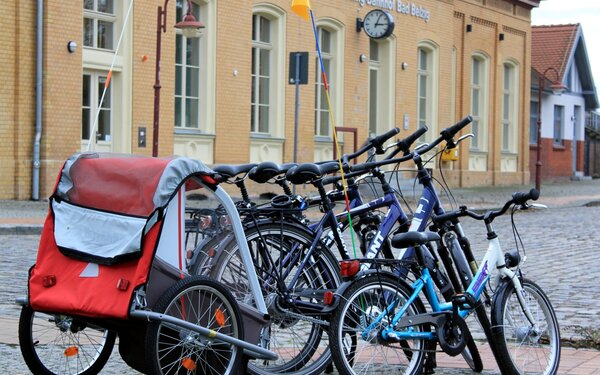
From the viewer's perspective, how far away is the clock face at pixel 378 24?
29328mm

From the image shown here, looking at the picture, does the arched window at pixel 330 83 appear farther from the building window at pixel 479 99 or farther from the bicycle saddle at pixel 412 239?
the bicycle saddle at pixel 412 239

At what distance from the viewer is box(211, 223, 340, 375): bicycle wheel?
5641mm

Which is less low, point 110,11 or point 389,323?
point 110,11

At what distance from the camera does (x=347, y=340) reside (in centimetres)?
532

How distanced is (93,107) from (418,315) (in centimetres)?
1707

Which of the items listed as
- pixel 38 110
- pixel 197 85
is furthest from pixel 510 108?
pixel 38 110

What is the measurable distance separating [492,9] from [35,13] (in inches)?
818

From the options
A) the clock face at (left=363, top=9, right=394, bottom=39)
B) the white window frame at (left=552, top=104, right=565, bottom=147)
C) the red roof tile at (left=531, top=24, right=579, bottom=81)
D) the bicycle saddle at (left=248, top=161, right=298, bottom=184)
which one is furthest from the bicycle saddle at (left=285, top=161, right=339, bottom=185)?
the red roof tile at (left=531, top=24, right=579, bottom=81)

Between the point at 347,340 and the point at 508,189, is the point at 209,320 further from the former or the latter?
the point at 508,189

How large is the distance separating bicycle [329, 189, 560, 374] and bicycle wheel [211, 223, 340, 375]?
0.98 feet

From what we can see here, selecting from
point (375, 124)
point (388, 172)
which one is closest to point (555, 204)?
point (375, 124)

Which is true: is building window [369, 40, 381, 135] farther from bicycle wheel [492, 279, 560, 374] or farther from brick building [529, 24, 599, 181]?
bicycle wheel [492, 279, 560, 374]

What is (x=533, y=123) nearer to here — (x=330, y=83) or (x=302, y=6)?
(x=330, y=83)

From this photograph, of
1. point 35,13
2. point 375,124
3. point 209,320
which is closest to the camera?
point 209,320
